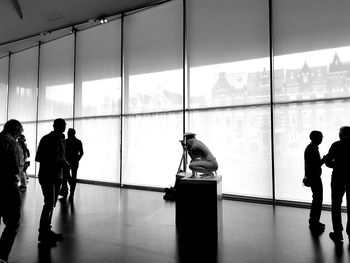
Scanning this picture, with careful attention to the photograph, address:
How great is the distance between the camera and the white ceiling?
6855 millimetres

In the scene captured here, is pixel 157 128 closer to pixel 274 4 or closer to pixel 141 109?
pixel 141 109

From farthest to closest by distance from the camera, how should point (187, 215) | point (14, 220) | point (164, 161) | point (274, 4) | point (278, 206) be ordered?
point (164, 161), point (274, 4), point (278, 206), point (187, 215), point (14, 220)

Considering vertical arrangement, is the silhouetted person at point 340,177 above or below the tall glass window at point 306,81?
below

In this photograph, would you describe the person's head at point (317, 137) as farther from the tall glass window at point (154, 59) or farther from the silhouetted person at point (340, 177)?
the tall glass window at point (154, 59)

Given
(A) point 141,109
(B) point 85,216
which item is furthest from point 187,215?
(A) point 141,109

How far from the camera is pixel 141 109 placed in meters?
7.33

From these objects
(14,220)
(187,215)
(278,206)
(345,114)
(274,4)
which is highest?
(274,4)

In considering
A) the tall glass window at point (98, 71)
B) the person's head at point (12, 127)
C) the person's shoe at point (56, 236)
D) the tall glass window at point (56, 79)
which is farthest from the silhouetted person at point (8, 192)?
the tall glass window at point (56, 79)

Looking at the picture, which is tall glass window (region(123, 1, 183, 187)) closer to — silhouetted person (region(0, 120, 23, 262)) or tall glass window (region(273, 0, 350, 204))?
tall glass window (region(273, 0, 350, 204))

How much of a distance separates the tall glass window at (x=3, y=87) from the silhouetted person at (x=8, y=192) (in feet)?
35.6

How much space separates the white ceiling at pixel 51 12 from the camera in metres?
6.86

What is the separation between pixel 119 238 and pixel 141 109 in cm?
454

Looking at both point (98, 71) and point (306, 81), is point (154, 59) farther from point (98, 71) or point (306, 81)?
point (306, 81)

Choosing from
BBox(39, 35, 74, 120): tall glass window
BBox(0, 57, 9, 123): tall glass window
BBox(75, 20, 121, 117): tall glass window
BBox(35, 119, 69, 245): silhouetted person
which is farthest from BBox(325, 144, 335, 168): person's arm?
BBox(0, 57, 9, 123): tall glass window
